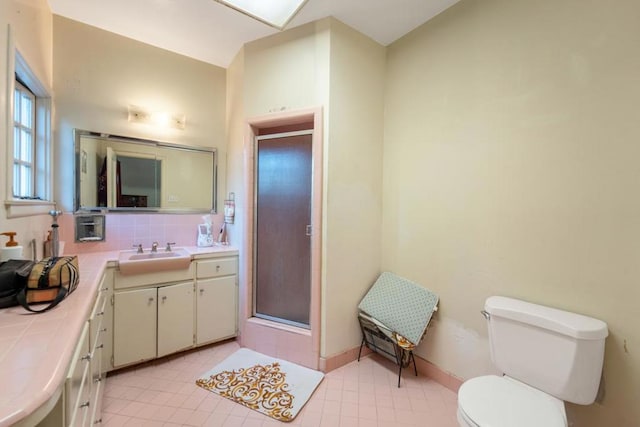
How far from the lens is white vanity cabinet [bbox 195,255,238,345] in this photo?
2.43 meters

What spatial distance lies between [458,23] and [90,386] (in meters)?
2.97

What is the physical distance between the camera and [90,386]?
1.22 m

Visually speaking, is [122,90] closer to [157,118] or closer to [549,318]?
[157,118]

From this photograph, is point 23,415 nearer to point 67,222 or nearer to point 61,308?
point 61,308

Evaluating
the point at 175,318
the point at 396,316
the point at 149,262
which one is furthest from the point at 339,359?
the point at 149,262

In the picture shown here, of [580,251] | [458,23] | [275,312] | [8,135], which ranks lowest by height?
[275,312]

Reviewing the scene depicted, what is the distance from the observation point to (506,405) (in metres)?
1.24

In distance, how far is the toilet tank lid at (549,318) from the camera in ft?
4.09

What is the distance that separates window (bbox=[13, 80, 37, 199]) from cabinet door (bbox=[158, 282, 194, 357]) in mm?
1123

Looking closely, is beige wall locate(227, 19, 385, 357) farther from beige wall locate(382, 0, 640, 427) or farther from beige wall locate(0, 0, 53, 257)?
beige wall locate(0, 0, 53, 257)

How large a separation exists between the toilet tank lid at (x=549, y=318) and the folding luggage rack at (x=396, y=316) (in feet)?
1.81

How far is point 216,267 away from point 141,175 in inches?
44.2

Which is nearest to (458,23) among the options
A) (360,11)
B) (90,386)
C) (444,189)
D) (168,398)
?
(360,11)

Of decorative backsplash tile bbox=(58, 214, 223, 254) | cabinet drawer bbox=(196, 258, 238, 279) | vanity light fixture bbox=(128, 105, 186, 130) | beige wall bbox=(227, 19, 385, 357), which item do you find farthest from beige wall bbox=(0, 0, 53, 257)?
beige wall bbox=(227, 19, 385, 357)
